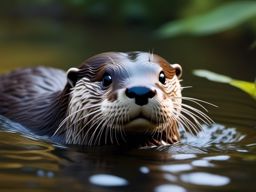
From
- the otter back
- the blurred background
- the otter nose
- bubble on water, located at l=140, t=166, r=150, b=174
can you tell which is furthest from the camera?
the blurred background

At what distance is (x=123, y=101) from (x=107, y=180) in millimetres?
519

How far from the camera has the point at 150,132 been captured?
3.92 m

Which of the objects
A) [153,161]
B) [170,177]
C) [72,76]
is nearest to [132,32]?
[72,76]

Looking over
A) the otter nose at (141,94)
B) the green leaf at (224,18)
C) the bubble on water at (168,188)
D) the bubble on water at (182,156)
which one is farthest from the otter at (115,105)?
the bubble on water at (168,188)

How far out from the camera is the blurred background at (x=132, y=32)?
634 centimetres

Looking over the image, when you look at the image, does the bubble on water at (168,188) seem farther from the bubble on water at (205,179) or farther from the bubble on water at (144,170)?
the bubble on water at (144,170)

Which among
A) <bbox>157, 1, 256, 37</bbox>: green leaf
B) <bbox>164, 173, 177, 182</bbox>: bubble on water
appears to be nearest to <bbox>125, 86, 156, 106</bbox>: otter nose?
<bbox>164, 173, 177, 182</bbox>: bubble on water

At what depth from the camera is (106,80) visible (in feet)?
13.1

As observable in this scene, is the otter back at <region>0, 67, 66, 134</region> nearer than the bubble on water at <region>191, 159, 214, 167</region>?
No

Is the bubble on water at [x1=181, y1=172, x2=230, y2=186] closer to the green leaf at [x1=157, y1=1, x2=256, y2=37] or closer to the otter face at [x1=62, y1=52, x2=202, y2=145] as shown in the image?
the otter face at [x1=62, y1=52, x2=202, y2=145]

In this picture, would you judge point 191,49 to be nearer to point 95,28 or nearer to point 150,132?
point 95,28

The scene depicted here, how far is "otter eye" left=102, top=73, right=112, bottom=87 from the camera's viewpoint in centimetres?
398

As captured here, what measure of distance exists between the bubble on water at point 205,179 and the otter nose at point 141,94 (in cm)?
42

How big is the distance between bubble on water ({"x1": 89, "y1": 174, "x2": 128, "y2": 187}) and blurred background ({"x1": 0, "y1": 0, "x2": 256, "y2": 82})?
1.29 m
